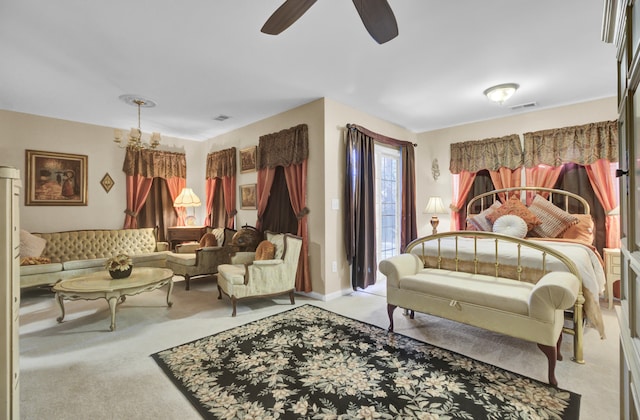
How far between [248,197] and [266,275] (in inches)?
80.0

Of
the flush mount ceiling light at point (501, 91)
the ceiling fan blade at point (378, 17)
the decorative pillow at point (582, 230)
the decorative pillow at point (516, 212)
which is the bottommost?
the decorative pillow at point (582, 230)

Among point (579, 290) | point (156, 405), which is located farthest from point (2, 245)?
point (579, 290)

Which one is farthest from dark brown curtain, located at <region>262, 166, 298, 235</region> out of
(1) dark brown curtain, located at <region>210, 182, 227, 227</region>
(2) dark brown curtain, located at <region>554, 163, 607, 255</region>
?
(2) dark brown curtain, located at <region>554, 163, 607, 255</region>

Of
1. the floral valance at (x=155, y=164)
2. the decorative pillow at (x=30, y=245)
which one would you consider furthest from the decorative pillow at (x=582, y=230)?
the decorative pillow at (x=30, y=245)

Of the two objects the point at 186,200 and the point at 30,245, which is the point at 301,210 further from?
the point at 30,245

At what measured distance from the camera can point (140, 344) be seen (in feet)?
9.27

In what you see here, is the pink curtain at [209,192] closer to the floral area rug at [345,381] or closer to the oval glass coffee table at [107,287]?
the oval glass coffee table at [107,287]

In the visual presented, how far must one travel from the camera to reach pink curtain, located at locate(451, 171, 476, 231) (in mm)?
5320

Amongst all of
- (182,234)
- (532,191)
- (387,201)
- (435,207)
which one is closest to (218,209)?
(182,234)

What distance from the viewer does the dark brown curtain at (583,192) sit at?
13.8ft

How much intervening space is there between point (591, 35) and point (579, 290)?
2.21 m

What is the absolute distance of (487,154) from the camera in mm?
5078

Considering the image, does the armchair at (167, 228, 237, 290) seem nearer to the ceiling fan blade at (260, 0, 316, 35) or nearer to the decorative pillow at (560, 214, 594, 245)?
the ceiling fan blade at (260, 0, 316, 35)

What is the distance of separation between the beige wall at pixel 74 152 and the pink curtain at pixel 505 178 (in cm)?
658
